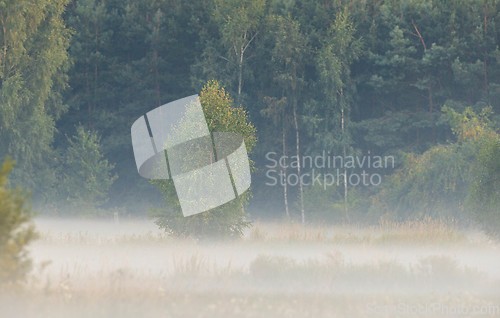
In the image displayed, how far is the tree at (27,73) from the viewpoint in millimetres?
36562

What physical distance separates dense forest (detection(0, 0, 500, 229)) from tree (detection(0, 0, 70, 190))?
0.09 metres

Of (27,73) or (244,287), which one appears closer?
(244,287)

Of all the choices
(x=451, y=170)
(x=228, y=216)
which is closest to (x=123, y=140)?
(x=451, y=170)

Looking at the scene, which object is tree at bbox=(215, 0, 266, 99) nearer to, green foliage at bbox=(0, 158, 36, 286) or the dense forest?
the dense forest

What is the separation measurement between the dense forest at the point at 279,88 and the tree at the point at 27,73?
9 centimetres

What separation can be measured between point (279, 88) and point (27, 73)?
580 inches

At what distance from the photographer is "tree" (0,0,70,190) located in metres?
36.6

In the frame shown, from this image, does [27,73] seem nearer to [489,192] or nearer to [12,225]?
[489,192]

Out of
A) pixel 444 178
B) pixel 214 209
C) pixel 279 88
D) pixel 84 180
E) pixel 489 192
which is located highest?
pixel 489 192

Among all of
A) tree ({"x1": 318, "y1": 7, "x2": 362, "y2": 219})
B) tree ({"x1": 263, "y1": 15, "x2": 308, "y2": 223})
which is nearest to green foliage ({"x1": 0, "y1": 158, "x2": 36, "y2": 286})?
tree ({"x1": 263, "y1": 15, "x2": 308, "y2": 223})

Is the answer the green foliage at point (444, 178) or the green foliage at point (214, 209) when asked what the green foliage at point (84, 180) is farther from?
the green foliage at point (214, 209)

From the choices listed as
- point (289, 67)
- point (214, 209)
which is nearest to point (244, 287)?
point (214, 209)

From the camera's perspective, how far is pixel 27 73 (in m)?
38.2

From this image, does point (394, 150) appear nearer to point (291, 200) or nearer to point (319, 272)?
point (291, 200)
